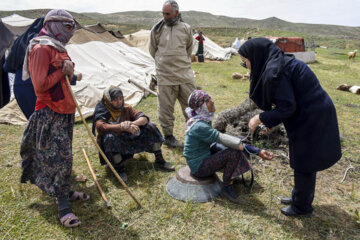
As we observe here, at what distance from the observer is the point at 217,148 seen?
10.1ft

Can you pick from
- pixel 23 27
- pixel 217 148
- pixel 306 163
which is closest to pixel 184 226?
pixel 217 148

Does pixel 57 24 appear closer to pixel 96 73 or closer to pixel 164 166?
pixel 164 166

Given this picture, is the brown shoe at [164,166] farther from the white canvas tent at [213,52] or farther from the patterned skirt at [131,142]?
the white canvas tent at [213,52]

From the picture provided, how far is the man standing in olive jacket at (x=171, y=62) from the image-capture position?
4.01 metres

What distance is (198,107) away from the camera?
109 inches

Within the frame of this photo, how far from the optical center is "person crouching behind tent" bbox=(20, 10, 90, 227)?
221cm

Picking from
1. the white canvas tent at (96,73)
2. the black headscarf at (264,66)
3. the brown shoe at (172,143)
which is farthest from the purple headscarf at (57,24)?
the white canvas tent at (96,73)

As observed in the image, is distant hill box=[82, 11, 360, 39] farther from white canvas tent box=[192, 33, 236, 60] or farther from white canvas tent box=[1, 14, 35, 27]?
white canvas tent box=[1, 14, 35, 27]

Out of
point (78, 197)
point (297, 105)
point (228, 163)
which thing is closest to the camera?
point (297, 105)

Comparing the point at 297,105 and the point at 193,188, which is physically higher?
the point at 297,105

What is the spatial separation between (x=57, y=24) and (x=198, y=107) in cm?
153

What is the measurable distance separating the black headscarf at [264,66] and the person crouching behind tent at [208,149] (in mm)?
520

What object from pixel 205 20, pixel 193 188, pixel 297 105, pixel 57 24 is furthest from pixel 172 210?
pixel 205 20

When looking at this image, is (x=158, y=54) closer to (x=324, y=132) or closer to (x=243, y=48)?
(x=243, y=48)
